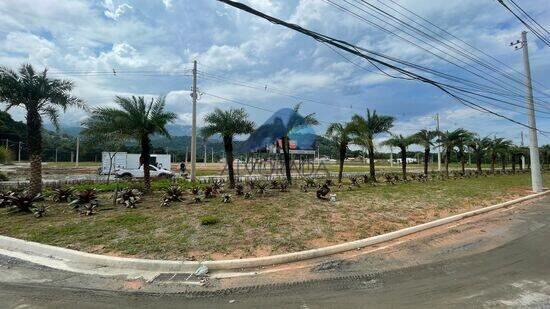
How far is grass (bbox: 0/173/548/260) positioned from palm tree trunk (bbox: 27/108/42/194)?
8.67ft

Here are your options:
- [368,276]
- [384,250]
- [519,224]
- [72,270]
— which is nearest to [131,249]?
[72,270]

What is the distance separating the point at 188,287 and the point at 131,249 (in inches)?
93.1

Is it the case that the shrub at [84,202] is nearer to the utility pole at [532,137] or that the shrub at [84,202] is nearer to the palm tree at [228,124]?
the palm tree at [228,124]

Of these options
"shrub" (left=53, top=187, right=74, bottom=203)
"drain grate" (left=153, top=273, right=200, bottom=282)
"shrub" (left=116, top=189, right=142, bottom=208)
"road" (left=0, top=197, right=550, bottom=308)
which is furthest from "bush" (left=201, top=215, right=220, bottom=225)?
"shrub" (left=53, top=187, right=74, bottom=203)

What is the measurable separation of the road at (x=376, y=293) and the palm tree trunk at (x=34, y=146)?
11336 mm

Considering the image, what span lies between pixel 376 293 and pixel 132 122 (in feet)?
46.0

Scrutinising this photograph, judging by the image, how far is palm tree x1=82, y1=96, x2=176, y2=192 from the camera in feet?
55.1

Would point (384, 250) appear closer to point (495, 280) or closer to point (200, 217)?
point (495, 280)

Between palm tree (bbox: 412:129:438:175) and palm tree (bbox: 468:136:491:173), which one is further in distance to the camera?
palm tree (bbox: 468:136:491:173)

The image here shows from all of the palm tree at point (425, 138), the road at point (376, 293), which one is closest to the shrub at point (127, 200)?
the road at point (376, 293)

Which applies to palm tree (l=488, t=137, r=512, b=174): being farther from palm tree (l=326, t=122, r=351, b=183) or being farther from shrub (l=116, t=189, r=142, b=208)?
shrub (l=116, t=189, r=142, b=208)

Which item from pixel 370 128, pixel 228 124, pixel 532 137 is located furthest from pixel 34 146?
pixel 532 137

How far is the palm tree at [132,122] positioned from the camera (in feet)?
55.1

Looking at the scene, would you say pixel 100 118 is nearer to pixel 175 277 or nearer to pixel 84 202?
pixel 84 202
